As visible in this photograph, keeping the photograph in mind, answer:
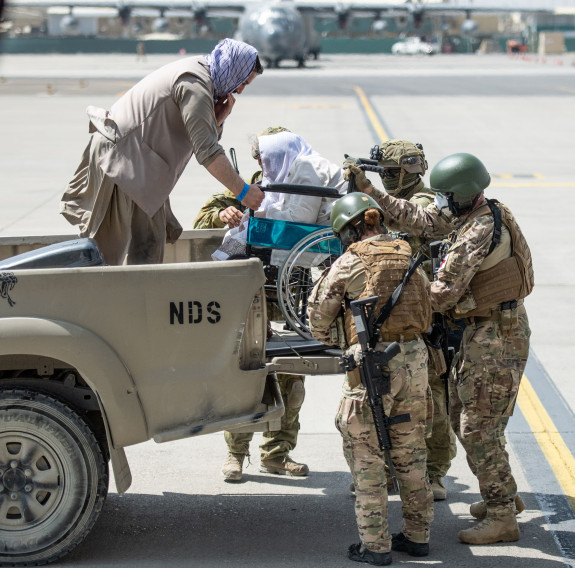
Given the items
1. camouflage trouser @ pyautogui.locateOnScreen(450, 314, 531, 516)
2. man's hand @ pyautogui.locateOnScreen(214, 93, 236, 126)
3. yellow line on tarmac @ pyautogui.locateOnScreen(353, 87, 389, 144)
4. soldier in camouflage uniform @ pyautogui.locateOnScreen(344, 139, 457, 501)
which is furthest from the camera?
yellow line on tarmac @ pyautogui.locateOnScreen(353, 87, 389, 144)

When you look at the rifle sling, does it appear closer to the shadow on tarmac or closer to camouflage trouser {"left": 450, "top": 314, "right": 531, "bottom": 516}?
camouflage trouser {"left": 450, "top": 314, "right": 531, "bottom": 516}

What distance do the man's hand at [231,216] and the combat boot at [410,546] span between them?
A: 7.19ft

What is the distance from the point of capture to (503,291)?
4.91 meters

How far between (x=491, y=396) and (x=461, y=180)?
43.2 inches

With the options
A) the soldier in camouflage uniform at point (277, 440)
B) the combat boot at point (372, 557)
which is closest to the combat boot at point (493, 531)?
the combat boot at point (372, 557)

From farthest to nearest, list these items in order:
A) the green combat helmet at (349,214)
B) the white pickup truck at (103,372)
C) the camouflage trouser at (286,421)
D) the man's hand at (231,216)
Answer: the man's hand at (231,216) < the camouflage trouser at (286,421) < the green combat helmet at (349,214) < the white pickup truck at (103,372)

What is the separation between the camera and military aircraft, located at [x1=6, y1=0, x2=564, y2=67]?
57.2 m

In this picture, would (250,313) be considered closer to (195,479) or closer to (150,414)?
(150,414)

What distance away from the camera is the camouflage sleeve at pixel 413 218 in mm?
5449

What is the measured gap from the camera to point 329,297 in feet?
15.0

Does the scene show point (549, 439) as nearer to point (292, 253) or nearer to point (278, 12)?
point (292, 253)

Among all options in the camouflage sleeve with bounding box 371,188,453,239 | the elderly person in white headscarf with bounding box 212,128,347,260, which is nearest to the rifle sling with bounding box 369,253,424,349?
the camouflage sleeve with bounding box 371,188,453,239

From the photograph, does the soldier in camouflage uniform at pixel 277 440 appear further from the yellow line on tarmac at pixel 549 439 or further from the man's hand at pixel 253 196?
the yellow line on tarmac at pixel 549 439

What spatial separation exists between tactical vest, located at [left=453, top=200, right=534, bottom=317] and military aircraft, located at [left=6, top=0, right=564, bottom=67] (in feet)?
174
